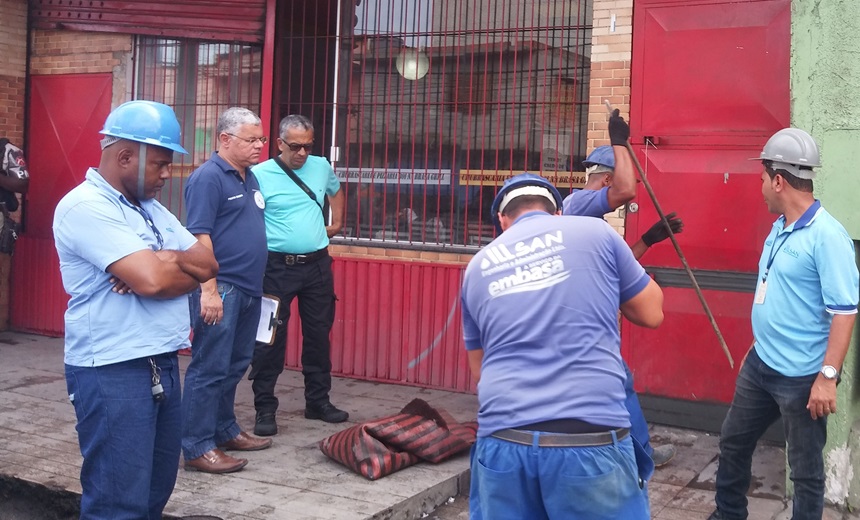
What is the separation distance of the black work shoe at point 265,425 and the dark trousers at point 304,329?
0.11 feet

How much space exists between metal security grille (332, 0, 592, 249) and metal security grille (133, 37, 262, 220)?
1010 mm

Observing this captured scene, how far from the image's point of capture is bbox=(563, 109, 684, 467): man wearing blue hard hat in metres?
4.56

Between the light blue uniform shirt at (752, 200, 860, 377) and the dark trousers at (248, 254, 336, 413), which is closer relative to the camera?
the light blue uniform shirt at (752, 200, 860, 377)

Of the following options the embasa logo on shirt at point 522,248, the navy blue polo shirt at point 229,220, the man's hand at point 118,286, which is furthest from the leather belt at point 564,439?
the navy blue polo shirt at point 229,220

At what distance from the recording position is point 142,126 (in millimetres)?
3557

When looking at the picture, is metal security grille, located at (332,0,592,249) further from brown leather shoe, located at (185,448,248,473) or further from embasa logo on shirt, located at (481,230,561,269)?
embasa logo on shirt, located at (481,230,561,269)

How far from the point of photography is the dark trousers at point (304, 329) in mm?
6086

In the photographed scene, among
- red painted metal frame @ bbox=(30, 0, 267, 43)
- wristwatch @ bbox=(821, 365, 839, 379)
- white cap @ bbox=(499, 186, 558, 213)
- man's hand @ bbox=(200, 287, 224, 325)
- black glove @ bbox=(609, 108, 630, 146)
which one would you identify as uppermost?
red painted metal frame @ bbox=(30, 0, 267, 43)

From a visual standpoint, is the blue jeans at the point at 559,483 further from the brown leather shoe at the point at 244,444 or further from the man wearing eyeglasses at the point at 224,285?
the brown leather shoe at the point at 244,444

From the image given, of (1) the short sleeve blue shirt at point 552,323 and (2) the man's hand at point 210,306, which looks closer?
(1) the short sleeve blue shirt at point 552,323

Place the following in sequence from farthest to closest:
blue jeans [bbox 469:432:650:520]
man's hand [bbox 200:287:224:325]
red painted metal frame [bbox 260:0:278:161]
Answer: red painted metal frame [bbox 260:0:278:161] < man's hand [bbox 200:287:224:325] < blue jeans [bbox 469:432:650:520]

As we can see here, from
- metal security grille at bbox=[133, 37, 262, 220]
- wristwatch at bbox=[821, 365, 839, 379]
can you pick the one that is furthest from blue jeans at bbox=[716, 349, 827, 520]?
metal security grille at bbox=[133, 37, 262, 220]

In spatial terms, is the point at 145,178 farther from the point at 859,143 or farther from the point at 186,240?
the point at 859,143

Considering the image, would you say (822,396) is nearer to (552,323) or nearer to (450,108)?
(552,323)
